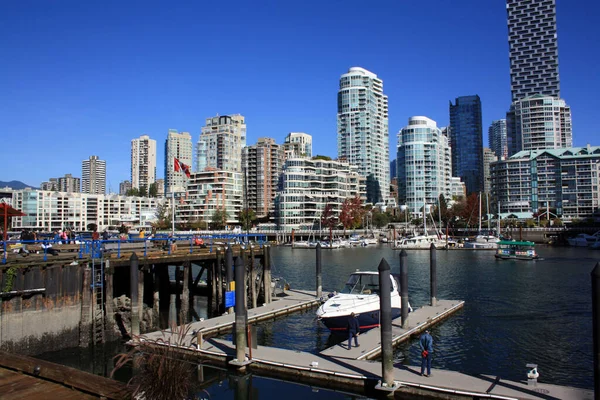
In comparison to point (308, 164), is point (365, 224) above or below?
below

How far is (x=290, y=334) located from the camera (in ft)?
101

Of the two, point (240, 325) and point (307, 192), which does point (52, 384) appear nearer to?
point (240, 325)

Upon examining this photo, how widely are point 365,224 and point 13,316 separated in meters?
177

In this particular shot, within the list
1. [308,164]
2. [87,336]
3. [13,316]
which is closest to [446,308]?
[87,336]

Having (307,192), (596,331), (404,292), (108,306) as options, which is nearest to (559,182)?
(307,192)

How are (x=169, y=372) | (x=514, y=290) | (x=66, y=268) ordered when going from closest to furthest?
(x=169, y=372), (x=66, y=268), (x=514, y=290)

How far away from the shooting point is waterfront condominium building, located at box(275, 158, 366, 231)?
17612 cm

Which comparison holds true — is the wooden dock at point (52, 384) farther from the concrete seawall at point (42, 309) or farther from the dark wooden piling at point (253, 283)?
the dark wooden piling at point (253, 283)

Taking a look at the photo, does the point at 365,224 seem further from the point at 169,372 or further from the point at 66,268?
the point at 169,372

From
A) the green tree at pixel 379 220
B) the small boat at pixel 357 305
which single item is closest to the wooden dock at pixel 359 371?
the small boat at pixel 357 305

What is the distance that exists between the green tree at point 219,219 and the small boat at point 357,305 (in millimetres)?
160172

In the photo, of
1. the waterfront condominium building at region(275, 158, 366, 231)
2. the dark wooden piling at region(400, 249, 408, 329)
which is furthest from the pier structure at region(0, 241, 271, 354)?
the waterfront condominium building at region(275, 158, 366, 231)

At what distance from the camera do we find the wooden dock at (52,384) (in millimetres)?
11539

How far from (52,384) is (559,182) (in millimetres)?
204356
